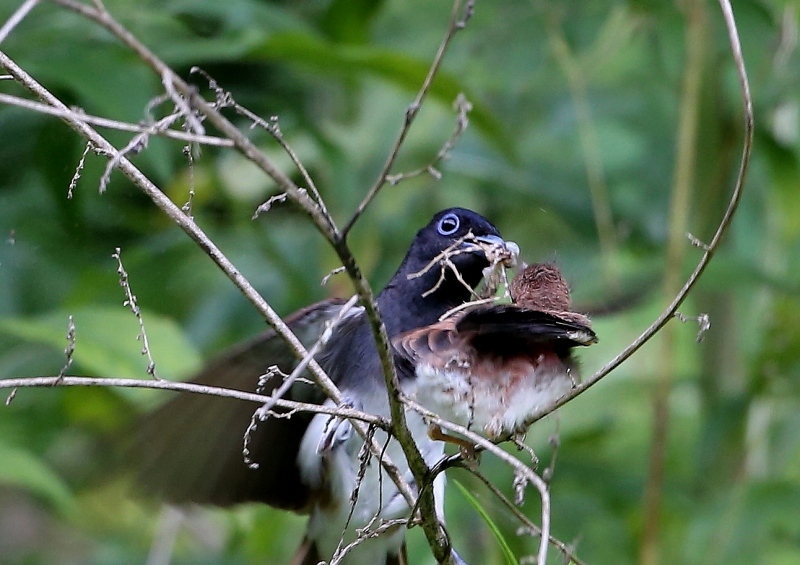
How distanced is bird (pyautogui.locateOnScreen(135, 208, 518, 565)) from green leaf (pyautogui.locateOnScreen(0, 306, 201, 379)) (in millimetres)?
95

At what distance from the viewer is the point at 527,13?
4.25m

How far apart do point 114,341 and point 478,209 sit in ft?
7.36

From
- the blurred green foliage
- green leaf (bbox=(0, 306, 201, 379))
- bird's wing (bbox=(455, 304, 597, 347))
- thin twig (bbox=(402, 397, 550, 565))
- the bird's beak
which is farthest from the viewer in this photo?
the blurred green foliage

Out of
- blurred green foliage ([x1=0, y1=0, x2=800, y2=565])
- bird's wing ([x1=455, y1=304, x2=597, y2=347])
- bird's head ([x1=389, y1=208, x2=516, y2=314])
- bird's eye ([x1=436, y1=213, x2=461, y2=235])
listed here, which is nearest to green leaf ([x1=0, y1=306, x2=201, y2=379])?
blurred green foliage ([x1=0, y1=0, x2=800, y2=565])

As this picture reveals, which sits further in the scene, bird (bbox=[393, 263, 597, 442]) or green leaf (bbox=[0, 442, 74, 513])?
green leaf (bbox=[0, 442, 74, 513])

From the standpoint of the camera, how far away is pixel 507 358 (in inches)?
67.2

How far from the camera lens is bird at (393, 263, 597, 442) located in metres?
1.54

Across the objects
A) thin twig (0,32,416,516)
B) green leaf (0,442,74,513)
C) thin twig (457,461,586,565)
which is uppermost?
thin twig (0,32,416,516)

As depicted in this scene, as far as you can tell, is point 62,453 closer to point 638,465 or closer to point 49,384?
point 638,465

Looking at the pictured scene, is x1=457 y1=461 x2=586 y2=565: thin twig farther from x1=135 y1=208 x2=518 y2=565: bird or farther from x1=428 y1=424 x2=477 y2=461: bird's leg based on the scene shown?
x1=135 y1=208 x2=518 y2=565: bird

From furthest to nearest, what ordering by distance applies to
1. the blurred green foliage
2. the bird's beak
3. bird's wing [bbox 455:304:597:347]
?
the blurred green foliage
the bird's beak
bird's wing [bbox 455:304:597:347]

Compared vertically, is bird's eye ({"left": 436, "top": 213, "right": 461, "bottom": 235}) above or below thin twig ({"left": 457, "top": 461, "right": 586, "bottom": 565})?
above

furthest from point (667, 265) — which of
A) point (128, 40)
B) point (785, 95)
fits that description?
point (128, 40)

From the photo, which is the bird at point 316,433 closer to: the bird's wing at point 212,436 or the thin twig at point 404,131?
the bird's wing at point 212,436
